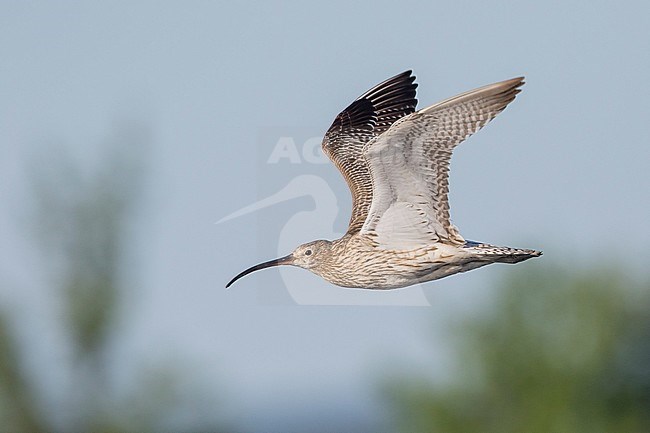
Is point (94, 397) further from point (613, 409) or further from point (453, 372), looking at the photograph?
point (613, 409)

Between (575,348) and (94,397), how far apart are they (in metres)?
10.7

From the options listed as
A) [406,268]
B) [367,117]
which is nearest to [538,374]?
[367,117]

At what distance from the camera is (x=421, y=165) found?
1257cm

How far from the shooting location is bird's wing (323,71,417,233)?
14906mm

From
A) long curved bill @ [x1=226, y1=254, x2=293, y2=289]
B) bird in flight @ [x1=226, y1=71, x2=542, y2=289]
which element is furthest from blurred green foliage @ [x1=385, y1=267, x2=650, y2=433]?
bird in flight @ [x1=226, y1=71, x2=542, y2=289]

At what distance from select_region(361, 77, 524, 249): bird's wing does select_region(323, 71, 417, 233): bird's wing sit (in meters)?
1.61

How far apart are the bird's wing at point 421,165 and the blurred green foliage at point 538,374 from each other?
15.9 metres

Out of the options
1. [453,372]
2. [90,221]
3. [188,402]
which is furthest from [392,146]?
[453,372]

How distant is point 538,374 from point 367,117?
15789 millimetres

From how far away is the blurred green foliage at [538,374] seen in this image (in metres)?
28.9

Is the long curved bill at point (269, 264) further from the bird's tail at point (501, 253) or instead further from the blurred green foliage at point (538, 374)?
the blurred green foliage at point (538, 374)

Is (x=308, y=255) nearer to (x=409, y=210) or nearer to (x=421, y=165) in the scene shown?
(x=409, y=210)

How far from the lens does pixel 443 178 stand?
12703 millimetres

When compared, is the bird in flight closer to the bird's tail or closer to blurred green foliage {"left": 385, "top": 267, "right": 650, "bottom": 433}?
the bird's tail
